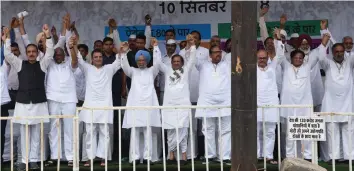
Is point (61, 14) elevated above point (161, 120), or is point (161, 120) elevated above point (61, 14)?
point (61, 14)

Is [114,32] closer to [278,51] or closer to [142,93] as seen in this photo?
[142,93]

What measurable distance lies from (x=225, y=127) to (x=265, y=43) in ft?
4.27

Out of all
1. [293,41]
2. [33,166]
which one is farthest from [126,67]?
[293,41]

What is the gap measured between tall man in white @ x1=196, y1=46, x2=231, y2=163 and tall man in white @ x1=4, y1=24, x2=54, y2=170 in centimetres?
198

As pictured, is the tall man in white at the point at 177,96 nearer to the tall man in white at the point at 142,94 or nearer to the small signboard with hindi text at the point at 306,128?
the tall man in white at the point at 142,94

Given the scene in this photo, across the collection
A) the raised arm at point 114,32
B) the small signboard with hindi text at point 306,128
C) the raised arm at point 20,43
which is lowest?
the small signboard with hindi text at point 306,128

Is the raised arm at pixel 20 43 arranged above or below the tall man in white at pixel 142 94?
above

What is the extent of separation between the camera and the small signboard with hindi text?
6.43 meters

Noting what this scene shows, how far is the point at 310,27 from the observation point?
31.5 ft

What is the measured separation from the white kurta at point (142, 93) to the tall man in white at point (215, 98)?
0.58 m

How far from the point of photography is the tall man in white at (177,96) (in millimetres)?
7785

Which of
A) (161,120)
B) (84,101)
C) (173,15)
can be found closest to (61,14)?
(173,15)

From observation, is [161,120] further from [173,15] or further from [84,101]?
[173,15]

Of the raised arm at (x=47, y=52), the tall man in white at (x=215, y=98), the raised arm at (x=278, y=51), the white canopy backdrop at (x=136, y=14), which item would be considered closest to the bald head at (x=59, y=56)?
the raised arm at (x=47, y=52)
